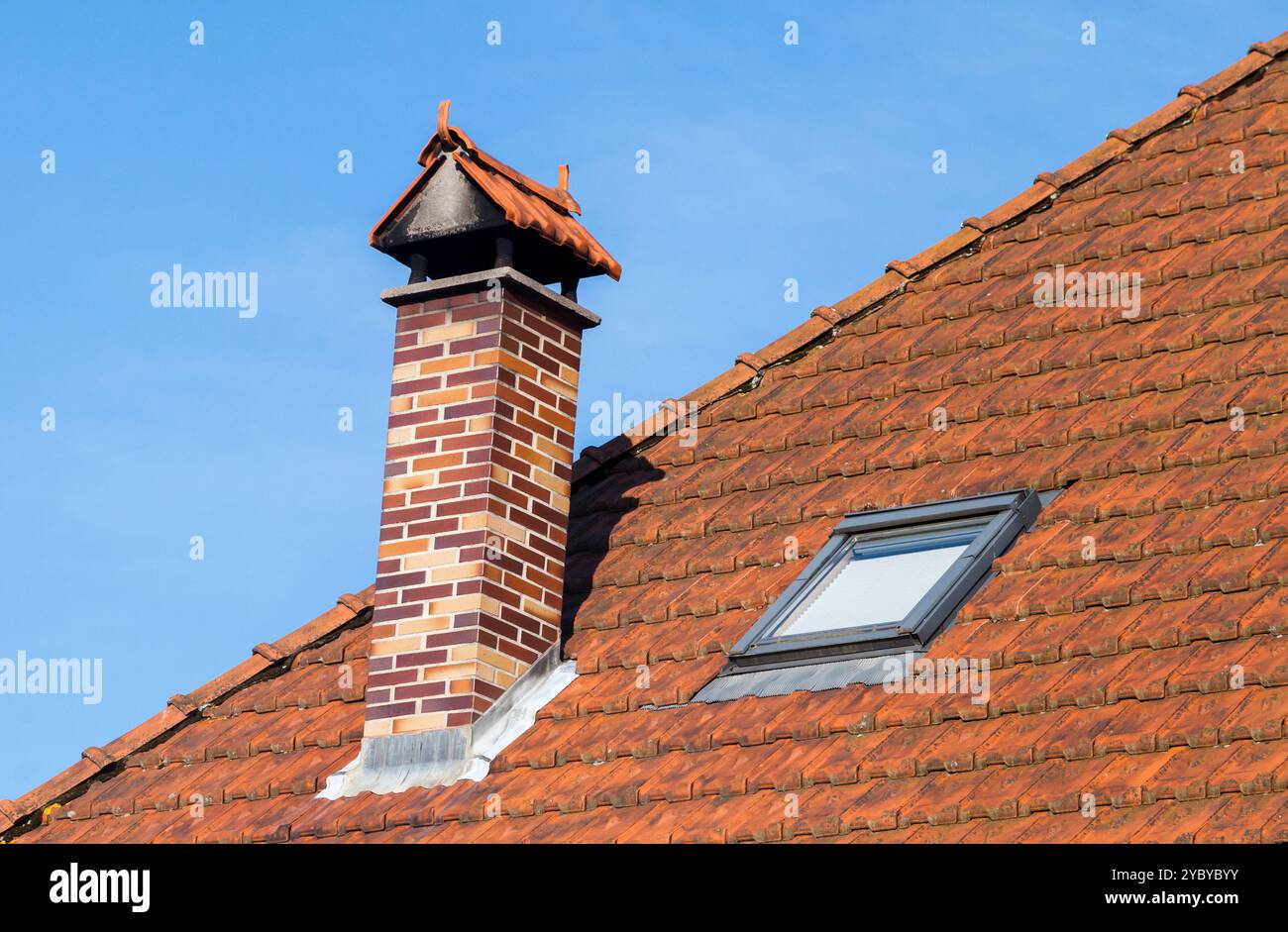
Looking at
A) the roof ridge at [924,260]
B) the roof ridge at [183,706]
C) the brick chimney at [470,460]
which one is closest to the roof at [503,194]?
the brick chimney at [470,460]

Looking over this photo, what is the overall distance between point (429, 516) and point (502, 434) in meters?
0.51

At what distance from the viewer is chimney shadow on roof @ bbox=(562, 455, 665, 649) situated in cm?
1091

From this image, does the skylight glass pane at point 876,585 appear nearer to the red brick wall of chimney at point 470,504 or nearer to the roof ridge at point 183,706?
the red brick wall of chimney at point 470,504

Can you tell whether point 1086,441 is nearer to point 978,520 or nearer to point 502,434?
point 978,520

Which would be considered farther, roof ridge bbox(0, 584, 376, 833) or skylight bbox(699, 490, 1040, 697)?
roof ridge bbox(0, 584, 376, 833)

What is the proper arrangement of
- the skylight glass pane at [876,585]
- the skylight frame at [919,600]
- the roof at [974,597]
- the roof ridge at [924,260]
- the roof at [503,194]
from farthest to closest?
the roof ridge at [924,260] → the roof at [503,194] → the skylight glass pane at [876,585] → the skylight frame at [919,600] → the roof at [974,597]

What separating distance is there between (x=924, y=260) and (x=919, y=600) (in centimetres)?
308

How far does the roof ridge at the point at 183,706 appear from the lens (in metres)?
11.0

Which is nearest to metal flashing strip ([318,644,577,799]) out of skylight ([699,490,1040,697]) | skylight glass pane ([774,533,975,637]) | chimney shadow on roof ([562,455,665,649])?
chimney shadow on roof ([562,455,665,649])

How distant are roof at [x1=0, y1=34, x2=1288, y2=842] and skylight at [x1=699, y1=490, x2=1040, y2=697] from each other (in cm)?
12

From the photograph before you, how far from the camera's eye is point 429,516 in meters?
10.4

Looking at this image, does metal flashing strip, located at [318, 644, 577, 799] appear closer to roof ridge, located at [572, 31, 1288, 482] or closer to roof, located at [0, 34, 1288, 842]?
roof, located at [0, 34, 1288, 842]

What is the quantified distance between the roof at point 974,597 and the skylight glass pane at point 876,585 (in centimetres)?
31
